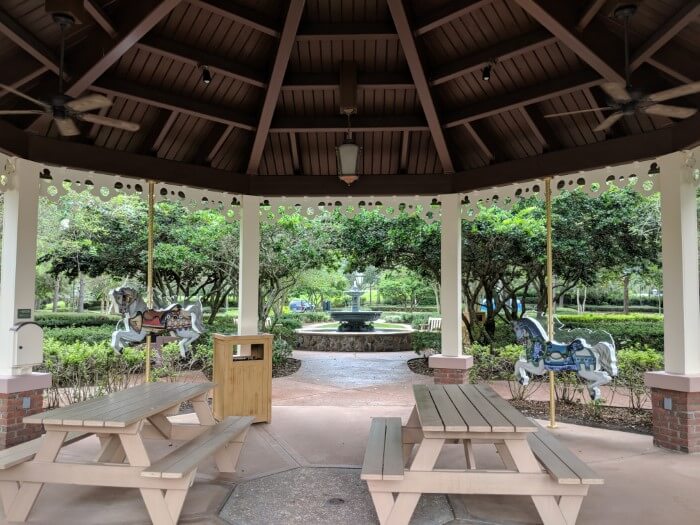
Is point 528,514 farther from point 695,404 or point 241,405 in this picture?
point 241,405

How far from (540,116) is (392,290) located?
70.2ft

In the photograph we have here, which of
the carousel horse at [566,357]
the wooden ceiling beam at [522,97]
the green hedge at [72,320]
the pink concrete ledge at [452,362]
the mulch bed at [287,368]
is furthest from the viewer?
the green hedge at [72,320]

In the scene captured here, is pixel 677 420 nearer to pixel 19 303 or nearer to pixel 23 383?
pixel 23 383

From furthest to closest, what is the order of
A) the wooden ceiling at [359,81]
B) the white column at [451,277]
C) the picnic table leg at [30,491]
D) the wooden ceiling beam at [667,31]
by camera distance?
the white column at [451,277], the wooden ceiling at [359,81], the wooden ceiling beam at [667,31], the picnic table leg at [30,491]

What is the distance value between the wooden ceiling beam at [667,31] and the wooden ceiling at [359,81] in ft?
0.06

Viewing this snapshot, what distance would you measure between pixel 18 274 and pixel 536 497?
5652 mm

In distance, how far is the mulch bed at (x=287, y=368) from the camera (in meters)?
12.1

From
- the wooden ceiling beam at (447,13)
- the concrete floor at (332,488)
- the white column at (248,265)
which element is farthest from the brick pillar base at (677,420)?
the white column at (248,265)

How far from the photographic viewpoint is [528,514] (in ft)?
12.7

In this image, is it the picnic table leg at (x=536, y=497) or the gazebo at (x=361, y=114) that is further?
the gazebo at (x=361, y=114)

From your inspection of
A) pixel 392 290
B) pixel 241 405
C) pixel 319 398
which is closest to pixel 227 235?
pixel 319 398

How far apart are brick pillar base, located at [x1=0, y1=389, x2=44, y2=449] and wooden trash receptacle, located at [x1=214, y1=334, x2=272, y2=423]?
202 cm

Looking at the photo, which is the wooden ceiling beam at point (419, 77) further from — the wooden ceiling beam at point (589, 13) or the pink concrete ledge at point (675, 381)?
the pink concrete ledge at point (675, 381)

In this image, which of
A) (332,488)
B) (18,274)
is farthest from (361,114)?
(332,488)
